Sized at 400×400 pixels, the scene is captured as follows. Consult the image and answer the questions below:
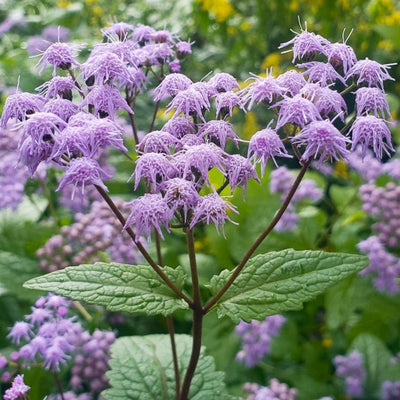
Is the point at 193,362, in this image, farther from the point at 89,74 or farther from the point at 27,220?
the point at 27,220

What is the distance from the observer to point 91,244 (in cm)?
211

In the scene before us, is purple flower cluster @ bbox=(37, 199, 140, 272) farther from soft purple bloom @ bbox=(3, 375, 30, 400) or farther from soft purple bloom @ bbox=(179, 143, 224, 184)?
soft purple bloom @ bbox=(179, 143, 224, 184)

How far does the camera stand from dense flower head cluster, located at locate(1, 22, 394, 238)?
44.8 inches

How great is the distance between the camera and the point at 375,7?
419 centimetres

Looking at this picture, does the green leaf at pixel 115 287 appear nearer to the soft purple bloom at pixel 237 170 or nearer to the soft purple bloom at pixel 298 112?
the soft purple bloom at pixel 237 170

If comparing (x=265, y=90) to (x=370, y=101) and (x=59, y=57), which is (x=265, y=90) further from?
(x=59, y=57)

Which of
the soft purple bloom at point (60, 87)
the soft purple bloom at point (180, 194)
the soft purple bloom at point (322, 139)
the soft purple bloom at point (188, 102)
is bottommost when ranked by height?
the soft purple bloom at point (180, 194)

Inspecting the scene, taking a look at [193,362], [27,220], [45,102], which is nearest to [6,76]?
[27,220]

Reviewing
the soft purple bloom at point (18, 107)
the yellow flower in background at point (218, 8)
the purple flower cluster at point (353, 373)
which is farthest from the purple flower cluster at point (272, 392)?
the yellow flower in background at point (218, 8)

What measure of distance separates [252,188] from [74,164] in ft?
5.26

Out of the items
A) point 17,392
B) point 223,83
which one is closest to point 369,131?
point 223,83

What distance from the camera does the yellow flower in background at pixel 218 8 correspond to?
4305 mm

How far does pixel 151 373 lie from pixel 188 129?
0.71 metres

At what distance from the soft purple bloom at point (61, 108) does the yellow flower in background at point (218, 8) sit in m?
3.24
